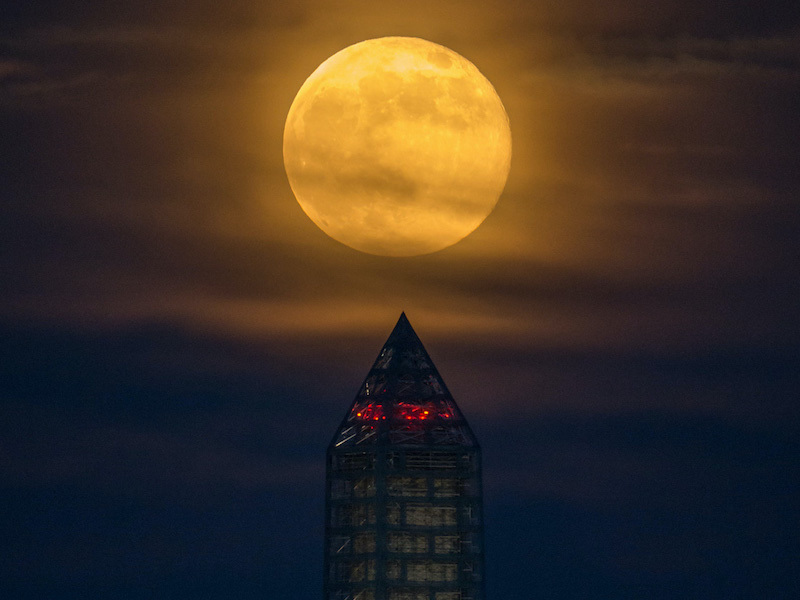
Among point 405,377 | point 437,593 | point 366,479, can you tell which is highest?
point 405,377

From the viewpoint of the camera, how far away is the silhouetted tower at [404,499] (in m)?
188

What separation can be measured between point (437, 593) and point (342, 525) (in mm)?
15475

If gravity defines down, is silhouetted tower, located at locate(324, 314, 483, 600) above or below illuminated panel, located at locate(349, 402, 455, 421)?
below

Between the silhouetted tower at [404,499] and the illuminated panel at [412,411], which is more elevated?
the illuminated panel at [412,411]

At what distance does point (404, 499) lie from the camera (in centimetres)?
19075

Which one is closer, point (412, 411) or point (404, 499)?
point (404, 499)

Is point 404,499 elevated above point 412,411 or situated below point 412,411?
below

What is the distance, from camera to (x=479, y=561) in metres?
190

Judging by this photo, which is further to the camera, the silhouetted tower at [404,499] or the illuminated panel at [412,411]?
the illuminated panel at [412,411]

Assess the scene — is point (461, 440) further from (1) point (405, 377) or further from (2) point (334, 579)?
(2) point (334, 579)

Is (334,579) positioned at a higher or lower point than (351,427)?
lower

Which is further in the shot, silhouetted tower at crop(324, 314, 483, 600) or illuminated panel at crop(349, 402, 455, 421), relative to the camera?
illuminated panel at crop(349, 402, 455, 421)

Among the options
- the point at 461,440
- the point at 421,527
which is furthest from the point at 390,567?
the point at 461,440

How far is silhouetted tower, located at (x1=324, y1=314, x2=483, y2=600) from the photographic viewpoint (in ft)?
618
